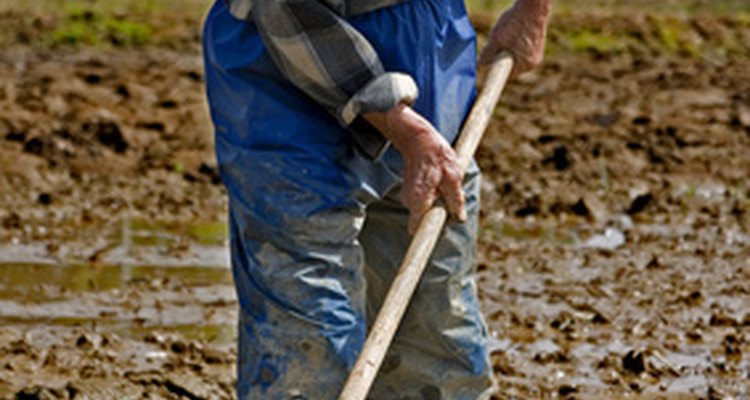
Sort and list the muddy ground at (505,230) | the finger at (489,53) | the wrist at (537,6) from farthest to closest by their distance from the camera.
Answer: the muddy ground at (505,230) < the finger at (489,53) < the wrist at (537,6)

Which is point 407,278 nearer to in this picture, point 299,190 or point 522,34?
point 299,190

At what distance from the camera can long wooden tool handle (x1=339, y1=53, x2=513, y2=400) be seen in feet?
10.8

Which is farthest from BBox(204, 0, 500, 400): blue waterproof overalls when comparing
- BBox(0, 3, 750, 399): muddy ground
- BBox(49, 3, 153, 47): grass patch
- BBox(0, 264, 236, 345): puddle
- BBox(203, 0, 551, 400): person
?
BBox(49, 3, 153, 47): grass patch

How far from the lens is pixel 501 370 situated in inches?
213

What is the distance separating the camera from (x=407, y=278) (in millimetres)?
3461

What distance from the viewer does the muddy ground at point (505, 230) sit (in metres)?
5.44

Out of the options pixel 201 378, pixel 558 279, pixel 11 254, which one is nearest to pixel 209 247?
pixel 11 254

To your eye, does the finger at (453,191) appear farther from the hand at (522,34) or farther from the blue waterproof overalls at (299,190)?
the hand at (522,34)

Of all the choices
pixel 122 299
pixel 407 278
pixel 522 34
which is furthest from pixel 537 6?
pixel 122 299

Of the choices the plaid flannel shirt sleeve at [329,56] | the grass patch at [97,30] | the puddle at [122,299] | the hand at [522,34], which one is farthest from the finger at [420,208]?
the grass patch at [97,30]

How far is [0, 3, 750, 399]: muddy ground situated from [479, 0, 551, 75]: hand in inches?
52.4

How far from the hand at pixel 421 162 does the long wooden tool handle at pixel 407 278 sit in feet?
0.11

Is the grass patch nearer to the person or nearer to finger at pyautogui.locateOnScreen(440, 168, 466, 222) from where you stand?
the person

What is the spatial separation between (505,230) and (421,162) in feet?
14.1
